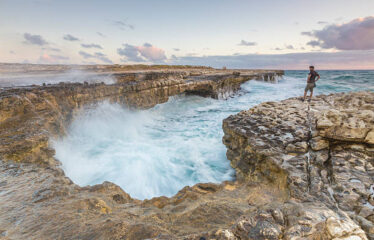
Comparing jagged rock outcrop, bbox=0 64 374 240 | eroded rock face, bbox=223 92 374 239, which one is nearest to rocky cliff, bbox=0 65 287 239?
jagged rock outcrop, bbox=0 64 374 240

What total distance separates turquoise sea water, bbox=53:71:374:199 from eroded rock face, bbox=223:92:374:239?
4.26 ft

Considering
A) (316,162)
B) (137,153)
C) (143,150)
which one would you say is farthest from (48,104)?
(316,162)

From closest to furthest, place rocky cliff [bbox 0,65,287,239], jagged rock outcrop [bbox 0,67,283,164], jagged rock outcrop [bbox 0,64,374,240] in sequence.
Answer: jagged rock outcrop [bbox 0,64,374,240], rocky cliff [bbox 0,65,287,239], jagged rock outcrop [bbox 0,67,283,164]

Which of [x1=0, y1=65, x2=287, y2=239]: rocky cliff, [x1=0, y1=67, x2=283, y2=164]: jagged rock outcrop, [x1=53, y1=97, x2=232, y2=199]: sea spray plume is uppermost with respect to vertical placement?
[x1=0, y1=67, x2=283, y2=164]: jagged rock outcrop

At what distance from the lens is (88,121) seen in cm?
819

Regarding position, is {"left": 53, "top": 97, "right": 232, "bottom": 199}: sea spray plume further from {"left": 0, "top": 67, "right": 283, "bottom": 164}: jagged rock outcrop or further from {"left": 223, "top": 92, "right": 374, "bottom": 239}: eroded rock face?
{"left": 223, "top": 92, "right": 374, "bottom": 239}: eroded rock face

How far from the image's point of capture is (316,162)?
333cm

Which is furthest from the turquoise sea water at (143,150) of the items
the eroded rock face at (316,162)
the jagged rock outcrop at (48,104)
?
the eroded rock face at (316,162)

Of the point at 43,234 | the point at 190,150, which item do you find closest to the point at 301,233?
the point at 43,234

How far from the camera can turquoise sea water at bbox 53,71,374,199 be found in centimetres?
507

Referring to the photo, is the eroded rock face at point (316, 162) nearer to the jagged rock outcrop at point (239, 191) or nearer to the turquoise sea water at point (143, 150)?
the jagged rock outcrop at point (239, 191)

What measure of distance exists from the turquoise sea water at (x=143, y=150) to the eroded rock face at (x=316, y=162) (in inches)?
51.1

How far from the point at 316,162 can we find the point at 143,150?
18.1 feet

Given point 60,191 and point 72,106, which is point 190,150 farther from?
point 72,106
